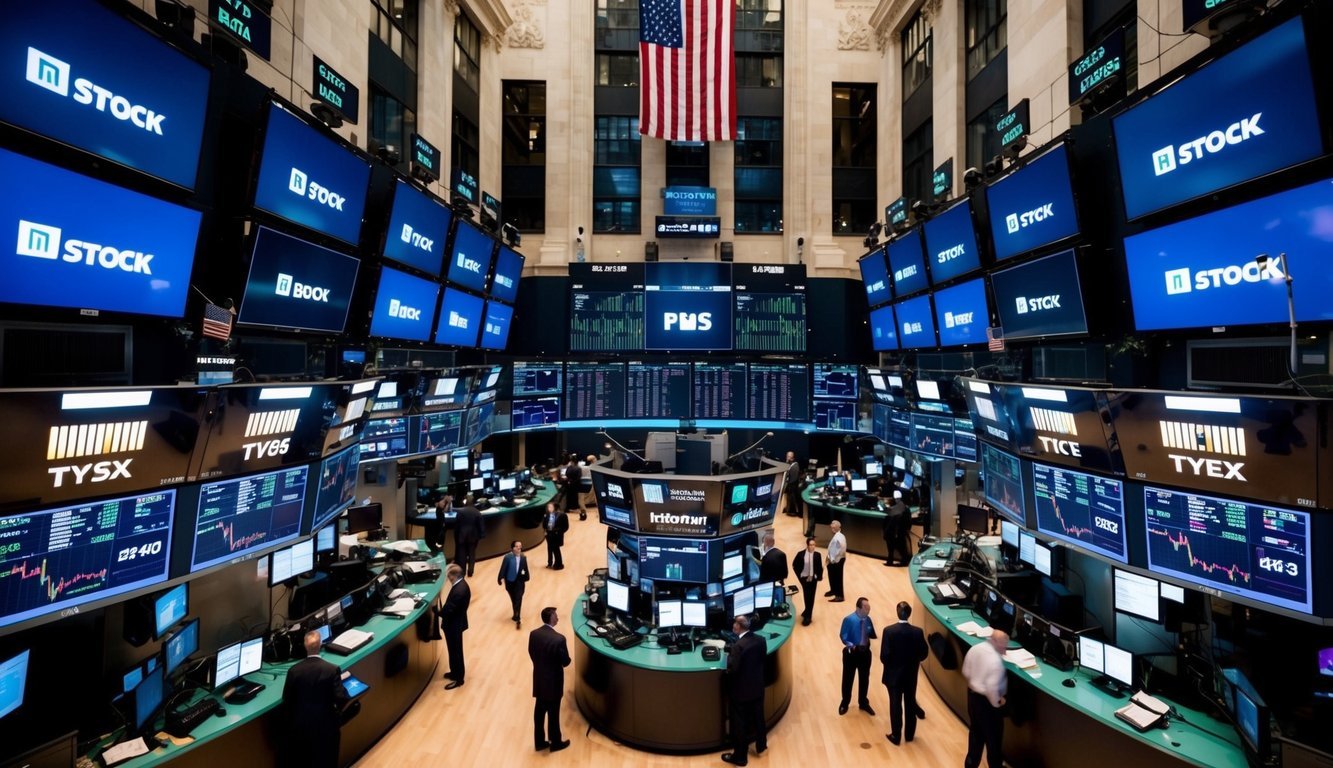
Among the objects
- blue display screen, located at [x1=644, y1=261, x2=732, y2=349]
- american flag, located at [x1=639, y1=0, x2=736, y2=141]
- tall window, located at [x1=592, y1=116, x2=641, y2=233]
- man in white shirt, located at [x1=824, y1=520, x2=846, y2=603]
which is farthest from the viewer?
tall window, located at [x1=592, y1=116, x2=641, y2=233]

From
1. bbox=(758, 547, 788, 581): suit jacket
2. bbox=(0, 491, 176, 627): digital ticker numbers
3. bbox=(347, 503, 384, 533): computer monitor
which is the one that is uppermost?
bbox=(0, 491, 176, 627): digital ticker numbers

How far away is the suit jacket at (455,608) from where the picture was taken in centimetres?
664

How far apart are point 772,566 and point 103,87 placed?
765cm

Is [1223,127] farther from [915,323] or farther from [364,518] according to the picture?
[364,518]

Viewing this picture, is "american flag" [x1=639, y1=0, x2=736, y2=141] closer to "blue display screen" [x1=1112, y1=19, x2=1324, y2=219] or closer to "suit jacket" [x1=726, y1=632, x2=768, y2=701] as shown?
"blue display screen" [x1=1112, y1=19, x2=1324, y2=219]

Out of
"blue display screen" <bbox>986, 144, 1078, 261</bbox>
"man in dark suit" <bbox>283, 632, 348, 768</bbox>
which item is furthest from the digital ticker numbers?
"blue display screen" <bbox>986, 144, 1078, 261</bbox>

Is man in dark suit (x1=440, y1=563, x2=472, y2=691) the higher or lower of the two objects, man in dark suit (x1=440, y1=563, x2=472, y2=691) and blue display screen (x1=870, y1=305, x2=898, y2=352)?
the lower

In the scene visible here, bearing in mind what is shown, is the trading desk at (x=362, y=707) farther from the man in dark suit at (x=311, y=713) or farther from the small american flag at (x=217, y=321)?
the small american flag at (x=217, y=321)

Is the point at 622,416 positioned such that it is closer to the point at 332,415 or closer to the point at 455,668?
the point at 455,668

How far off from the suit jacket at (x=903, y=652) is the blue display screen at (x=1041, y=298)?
352cm

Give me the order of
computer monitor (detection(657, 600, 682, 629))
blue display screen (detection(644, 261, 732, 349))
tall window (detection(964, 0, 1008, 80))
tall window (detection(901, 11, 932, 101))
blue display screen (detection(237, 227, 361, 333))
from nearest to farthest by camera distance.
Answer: blue display screen (detection(237, 227, 361, 333))
computer monitor (detection(657, 600, 682, 629))
tall window (detection(964, 0, 1008, 80))
tall window (detection(901, 11, 932, 101))
blue display screen (detection(644, 261, 732, 349))

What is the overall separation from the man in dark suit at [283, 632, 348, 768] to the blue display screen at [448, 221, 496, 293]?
6467 millimetres

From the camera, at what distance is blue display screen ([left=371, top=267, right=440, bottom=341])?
771 cm

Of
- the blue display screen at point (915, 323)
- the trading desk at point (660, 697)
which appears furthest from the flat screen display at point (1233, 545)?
the blue display screen at point (915, 323)
